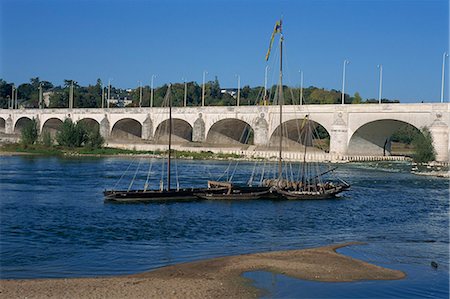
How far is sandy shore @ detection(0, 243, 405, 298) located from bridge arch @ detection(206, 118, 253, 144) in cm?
6795

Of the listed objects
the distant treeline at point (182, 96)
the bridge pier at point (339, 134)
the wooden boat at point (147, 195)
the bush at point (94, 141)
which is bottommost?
the wooden boat at point (147, 195)

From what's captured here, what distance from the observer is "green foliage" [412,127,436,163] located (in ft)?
212

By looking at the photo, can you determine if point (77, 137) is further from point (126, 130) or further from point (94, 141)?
point (126, 130)

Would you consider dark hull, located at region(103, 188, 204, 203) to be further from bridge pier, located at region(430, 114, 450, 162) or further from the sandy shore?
bridge pier, located at region(430, 114, 450, 162)

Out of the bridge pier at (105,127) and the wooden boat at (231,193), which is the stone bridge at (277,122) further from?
the wooden boat at (231,193)

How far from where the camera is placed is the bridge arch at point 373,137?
73.8 metres

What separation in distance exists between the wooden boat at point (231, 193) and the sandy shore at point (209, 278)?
1596cm

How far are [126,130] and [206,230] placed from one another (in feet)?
284

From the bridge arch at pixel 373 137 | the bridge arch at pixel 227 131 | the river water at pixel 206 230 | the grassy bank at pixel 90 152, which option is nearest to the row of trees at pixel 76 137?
the grassy bank at pixel 90 152

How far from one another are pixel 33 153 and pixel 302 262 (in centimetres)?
6468

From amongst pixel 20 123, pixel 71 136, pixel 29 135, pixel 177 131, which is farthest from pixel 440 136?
pixel 20 123

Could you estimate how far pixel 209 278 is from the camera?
19.1m

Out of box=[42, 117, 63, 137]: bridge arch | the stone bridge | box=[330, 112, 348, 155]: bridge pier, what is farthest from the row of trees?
box=[42, 117, 63, 137]: bridge arch

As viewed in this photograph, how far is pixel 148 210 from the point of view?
3472 cm
